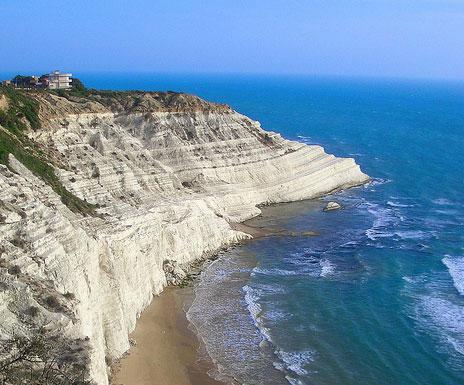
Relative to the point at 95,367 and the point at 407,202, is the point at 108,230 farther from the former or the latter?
the point at 407,202

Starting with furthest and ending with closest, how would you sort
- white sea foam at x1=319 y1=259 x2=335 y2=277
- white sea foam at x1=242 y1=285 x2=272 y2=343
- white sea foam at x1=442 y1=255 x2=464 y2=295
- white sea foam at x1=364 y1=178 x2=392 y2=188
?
white sea foam at x1=364 y1=178 x2=392 y2=188, white sea foam at x1=319 y1=259 x2=335 y2=277, white sea foam at x1=442 y1=255 x2=464 y2=295, white sea foam at x1=242 y1=285 x2=272 y2=343

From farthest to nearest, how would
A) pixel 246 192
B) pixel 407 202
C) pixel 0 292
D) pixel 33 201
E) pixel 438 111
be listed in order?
pixel 438 111
pixel 407 202
pixel 246 192
pixel 33 201
pixel 0 292

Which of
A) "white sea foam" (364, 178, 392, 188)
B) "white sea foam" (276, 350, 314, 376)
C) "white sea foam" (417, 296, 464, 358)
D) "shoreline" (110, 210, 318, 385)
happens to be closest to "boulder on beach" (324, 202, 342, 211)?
"white sea foam" (364, 178, 392, 188)

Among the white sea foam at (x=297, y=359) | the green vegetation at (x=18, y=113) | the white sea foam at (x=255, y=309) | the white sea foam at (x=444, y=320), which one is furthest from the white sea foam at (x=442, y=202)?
the green vegetation at (x=18, y=113)

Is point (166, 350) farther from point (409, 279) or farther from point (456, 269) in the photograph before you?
point (456, 269)

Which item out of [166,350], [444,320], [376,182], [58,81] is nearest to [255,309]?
[166,350]

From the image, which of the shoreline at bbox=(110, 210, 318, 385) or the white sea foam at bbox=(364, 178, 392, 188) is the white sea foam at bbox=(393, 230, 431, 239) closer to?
the white sea foam at bbox=(364, 178, 392, 188)

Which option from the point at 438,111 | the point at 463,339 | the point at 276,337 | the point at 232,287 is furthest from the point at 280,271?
the point at 438,111
